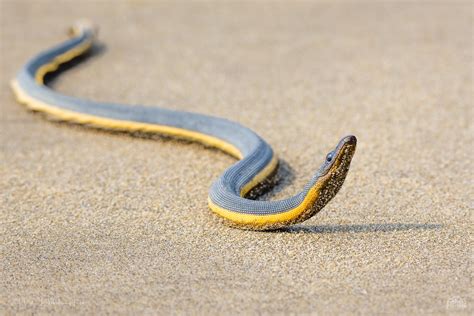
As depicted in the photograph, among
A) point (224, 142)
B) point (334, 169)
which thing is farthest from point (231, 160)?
point (334, 169)

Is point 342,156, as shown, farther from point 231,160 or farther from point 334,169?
point 231,160

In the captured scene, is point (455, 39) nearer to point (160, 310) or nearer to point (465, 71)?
point (465, 71)

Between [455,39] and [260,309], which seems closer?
[260,309]

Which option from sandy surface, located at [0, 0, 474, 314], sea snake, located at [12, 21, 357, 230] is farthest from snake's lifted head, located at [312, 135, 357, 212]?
sandy surface, located at [0, 0, 474, 314]

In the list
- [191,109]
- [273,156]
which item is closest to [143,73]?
[191,109]

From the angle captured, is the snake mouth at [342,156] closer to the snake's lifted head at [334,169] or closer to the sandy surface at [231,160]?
the snake's lifted head at [334,169]

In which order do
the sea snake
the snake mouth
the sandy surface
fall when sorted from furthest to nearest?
the sea snake < the snake mouth < the sandy surface

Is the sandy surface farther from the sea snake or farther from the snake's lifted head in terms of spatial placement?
the snake's lifted head
